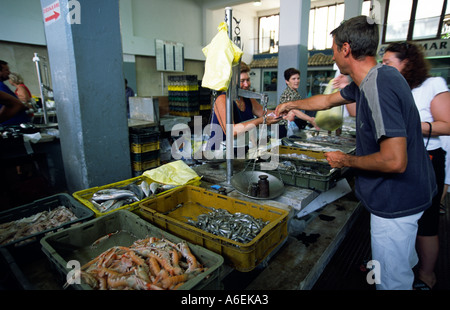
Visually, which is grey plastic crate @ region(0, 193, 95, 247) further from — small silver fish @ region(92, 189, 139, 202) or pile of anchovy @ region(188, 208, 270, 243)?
pile of anchovy @ region(188, 208, 270, 243)

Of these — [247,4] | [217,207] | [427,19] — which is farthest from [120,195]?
[247,4]

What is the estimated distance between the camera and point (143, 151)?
3.92 metres

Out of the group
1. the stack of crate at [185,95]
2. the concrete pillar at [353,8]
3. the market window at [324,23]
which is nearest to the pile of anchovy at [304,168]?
the stack of crate at [185,95]

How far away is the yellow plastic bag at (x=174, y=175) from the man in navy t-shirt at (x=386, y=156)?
1.23m

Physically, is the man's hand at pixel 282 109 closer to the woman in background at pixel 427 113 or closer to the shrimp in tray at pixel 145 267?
the woman in background at pixel 427 113

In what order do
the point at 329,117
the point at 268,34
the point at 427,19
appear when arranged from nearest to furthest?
1. the point at 329,117
2. the point at 427,19
3. the point at 268,34

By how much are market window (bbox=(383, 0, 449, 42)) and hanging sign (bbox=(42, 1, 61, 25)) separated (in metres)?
13.7

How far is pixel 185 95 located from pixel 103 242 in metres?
5.90

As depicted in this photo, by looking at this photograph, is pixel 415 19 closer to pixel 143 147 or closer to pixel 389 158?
pixel 143 147

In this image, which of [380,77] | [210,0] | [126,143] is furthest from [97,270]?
[210,0]

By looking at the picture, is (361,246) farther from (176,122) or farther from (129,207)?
(176,122)

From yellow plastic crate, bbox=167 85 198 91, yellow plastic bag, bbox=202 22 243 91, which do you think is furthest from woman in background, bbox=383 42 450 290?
yellow plastic crate, bbox=167 85 198 91

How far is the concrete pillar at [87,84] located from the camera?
2.59 meters
